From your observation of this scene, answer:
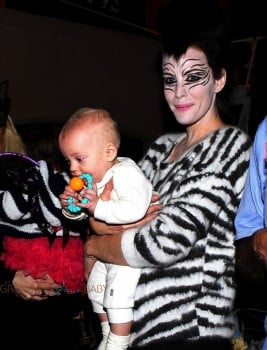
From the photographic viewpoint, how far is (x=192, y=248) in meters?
1.78

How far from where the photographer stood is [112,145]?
205cm

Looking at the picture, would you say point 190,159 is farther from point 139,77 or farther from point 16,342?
point 139,77

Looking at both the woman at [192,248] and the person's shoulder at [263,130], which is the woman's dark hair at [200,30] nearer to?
the woman at [192,248]

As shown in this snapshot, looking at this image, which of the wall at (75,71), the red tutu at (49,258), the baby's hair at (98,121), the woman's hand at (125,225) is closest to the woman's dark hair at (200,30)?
the baby's hair at (98,121)

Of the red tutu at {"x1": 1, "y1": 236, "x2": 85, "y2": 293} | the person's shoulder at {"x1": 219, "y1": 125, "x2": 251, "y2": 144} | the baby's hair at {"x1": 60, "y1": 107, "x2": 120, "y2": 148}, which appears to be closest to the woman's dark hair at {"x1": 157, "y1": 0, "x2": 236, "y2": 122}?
the person's shoulder at {"x1": 219, "y1": 125, "x2": 251, "y2": 144}

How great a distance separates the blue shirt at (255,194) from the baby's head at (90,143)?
0.53 m

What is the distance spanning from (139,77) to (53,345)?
4.90 metres

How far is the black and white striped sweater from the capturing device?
1.75 meters

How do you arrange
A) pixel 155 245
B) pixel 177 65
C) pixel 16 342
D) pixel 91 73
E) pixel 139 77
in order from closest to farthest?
pixel 155 245, pixel 177 65, pixel 16 342, pixel 91 73, pixel 139 77

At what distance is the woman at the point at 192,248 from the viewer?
176 centimetres

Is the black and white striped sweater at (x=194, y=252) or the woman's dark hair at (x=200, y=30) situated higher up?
the woman's dark hair at (x=200, y=30)

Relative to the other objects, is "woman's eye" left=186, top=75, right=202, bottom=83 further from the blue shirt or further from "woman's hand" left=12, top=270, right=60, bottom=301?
"woman's hand" left=12, top=270, right=60, bottom=301

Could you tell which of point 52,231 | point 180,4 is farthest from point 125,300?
point 180,4

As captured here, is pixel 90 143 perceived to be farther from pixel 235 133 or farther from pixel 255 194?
pixel 255 194
